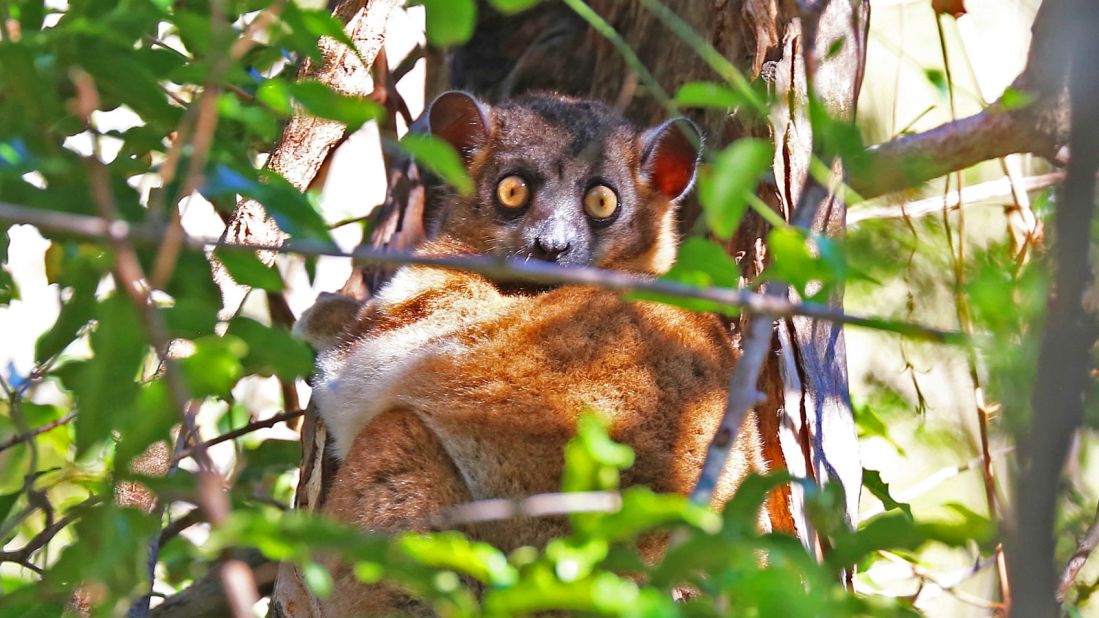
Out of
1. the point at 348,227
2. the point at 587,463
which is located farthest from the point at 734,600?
the point at 348,227

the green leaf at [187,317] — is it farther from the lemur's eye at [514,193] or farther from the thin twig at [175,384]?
the lemur's eye at [514,193]

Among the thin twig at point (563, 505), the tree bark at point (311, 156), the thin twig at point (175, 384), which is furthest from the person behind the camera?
the tree bark at point (311, 156)

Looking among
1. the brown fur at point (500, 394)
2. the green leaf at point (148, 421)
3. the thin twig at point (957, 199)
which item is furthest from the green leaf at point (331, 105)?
the thin twig at point (957, 199)

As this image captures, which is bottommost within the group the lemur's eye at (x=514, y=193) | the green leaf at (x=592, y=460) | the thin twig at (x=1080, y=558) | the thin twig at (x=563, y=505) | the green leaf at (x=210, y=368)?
the thin twig at (x=1080, y=558)

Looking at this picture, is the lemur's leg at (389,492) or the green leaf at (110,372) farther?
the lemur's leg at (389,492)

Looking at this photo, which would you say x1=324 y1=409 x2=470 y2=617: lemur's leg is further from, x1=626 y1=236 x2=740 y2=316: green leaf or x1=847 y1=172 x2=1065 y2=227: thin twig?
x1=847 y1=172 x2=1065 y2=227: thin twig

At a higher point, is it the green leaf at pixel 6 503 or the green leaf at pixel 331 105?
the green leaf at pixel 331 105

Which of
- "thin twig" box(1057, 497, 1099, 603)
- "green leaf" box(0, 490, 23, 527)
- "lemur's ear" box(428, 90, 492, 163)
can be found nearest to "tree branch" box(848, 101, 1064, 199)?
"thin twig" box(1057, 497, 1099, 603)

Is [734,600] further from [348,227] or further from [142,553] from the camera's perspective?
[348,227]

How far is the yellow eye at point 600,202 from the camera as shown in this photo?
4.22 metres

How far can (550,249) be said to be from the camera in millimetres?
3922

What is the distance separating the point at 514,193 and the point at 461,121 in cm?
51

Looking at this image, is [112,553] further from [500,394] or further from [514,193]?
[514,193]

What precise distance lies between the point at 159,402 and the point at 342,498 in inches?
67.6
